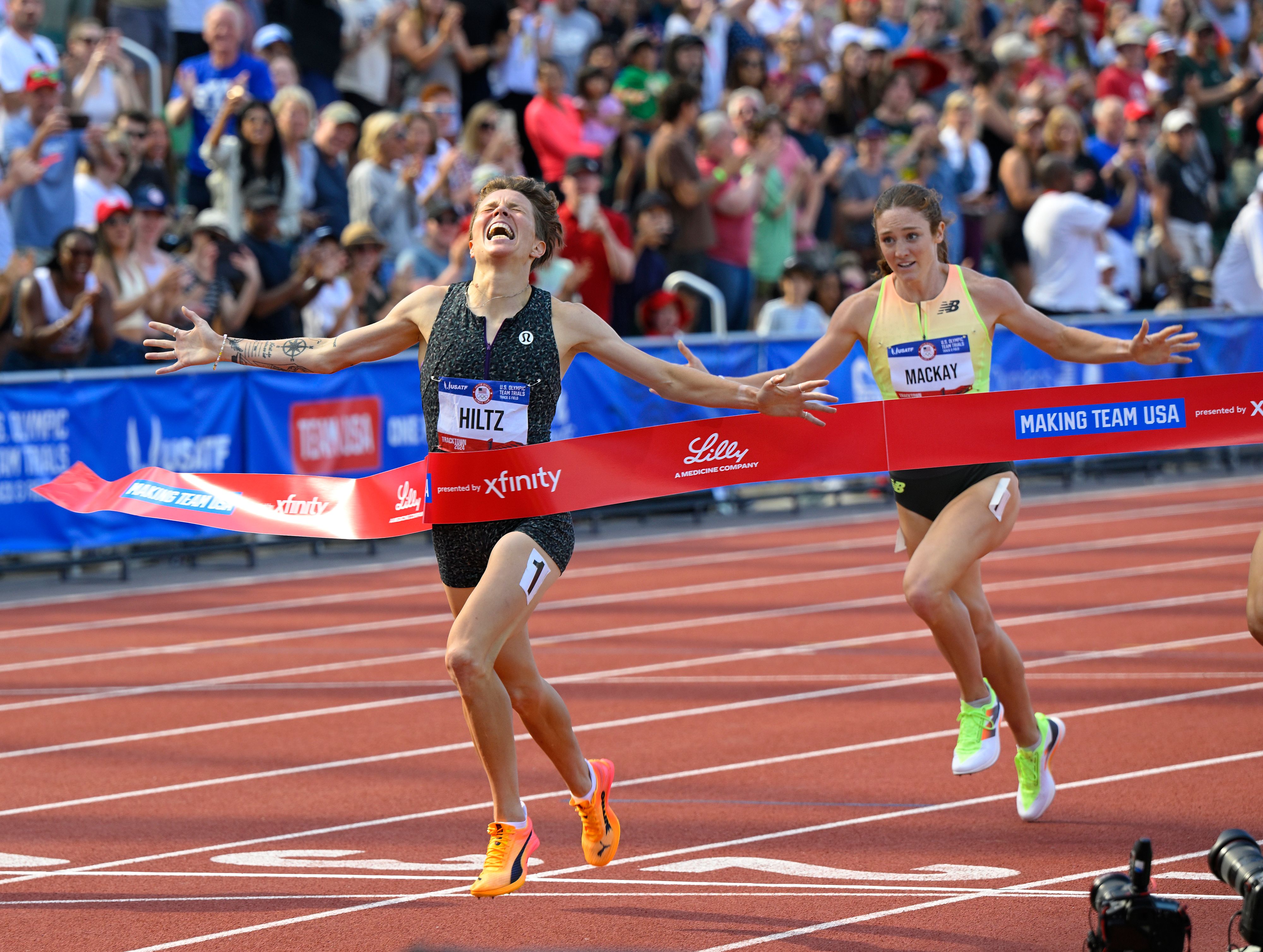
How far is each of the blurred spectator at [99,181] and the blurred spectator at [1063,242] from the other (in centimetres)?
872

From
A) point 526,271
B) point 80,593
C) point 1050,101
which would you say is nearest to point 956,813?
point 526,271

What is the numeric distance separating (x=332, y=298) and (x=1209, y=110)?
1309cm

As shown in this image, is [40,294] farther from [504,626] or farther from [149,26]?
[504,626]

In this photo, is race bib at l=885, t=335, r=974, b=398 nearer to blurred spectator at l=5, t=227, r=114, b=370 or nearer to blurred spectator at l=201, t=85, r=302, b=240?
blurred spectator at l=5, t=227, r=114, b=370

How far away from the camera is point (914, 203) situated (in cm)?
704

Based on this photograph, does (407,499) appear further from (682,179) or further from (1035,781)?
(682,179)

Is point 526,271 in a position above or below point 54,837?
above

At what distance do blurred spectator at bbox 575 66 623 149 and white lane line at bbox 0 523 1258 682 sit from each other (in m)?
5.75

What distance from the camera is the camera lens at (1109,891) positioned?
4.07 metres

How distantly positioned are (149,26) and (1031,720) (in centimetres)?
1269

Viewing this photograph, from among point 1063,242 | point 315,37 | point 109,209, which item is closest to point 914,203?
point 109,209

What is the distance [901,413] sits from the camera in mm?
6754

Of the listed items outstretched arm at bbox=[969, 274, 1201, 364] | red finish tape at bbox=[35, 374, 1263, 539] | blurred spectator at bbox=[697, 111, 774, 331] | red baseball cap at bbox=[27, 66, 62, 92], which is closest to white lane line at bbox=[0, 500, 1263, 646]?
blurred spectator at bbox=[697, 111, 774, 331]

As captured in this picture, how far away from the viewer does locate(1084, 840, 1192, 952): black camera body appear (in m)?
3.99
